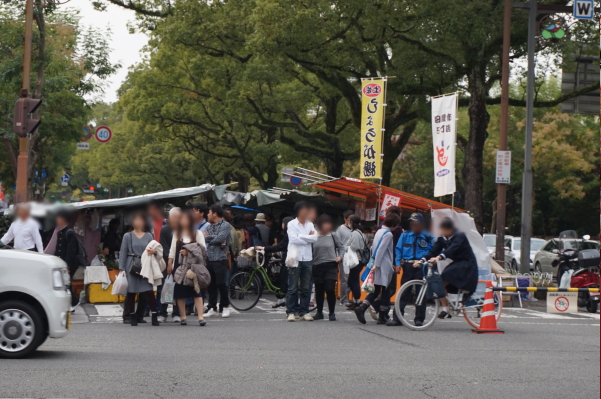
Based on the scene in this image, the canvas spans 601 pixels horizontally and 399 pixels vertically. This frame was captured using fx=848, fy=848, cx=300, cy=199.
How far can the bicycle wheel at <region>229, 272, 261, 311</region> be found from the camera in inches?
596

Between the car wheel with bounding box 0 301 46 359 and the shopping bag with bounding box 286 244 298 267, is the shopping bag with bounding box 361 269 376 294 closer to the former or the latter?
the shopping bag with bounding box 286 244 298 267

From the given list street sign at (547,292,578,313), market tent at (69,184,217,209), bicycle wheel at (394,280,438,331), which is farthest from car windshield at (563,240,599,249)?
bicycle wheel at (394,280,438,331)

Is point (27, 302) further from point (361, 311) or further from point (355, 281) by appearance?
point (355, 281)

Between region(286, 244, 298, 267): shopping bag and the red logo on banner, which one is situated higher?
the red logo on banner

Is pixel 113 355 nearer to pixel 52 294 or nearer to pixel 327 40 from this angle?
pixel 52 294

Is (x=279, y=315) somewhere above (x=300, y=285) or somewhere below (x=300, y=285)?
below

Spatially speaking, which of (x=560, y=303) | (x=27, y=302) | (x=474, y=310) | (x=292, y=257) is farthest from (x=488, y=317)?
(x=27, y=302)

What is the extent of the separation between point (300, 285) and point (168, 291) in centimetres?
210

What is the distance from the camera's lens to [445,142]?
17906 millimetres

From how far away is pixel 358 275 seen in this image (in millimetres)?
15367

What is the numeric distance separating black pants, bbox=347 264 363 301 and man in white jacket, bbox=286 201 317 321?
164cm

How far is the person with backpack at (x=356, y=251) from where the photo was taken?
48.5ft

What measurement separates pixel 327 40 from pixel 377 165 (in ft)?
17.1

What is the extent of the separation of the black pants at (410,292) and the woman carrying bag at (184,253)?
3009 mm
